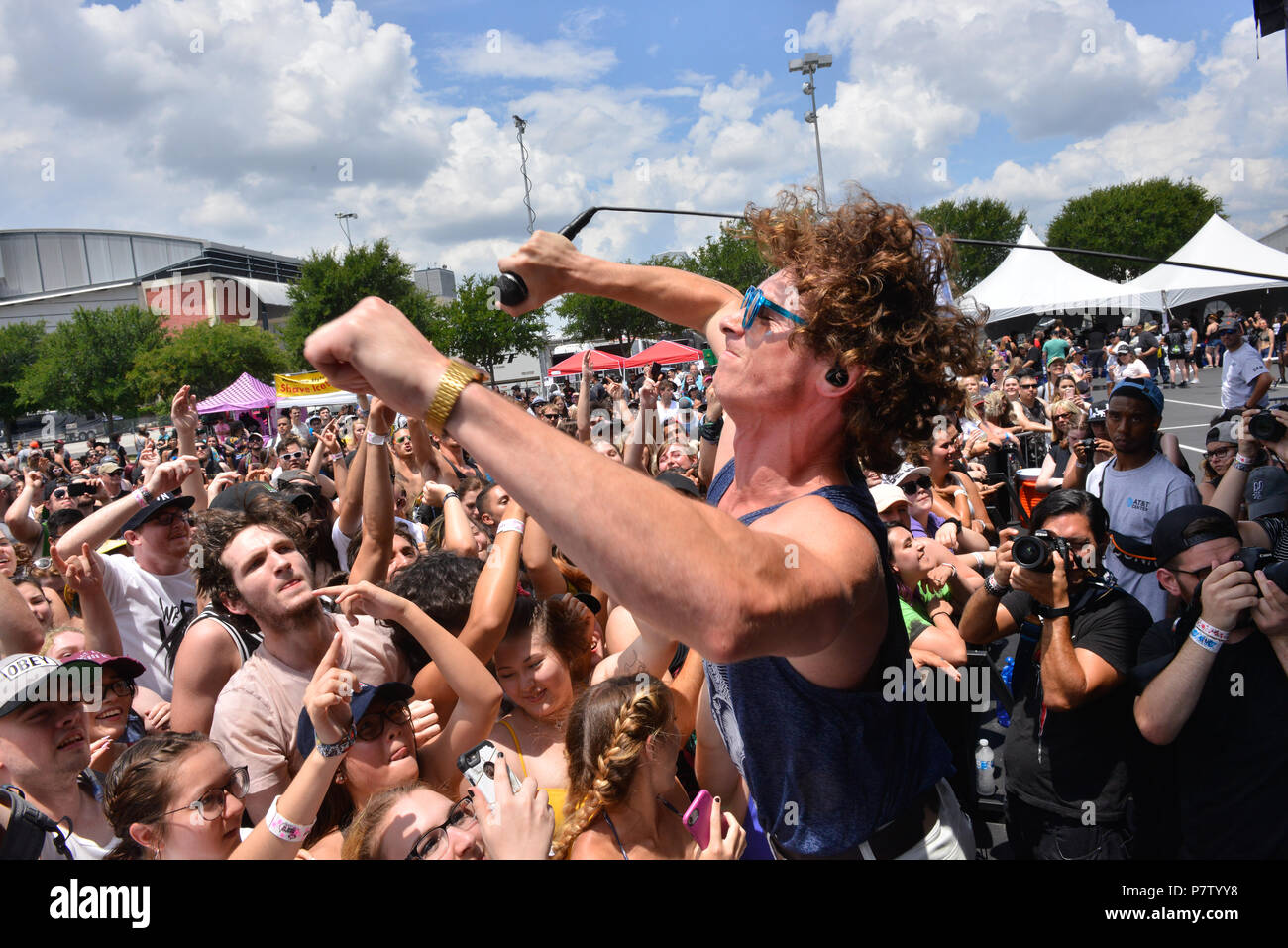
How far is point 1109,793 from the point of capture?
2703mm

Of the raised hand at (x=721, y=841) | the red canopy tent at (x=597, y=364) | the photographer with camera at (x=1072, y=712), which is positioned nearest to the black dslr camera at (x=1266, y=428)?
the photographer with camera at (x=1072, y=712)

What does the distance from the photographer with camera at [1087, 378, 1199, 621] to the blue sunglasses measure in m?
3.61

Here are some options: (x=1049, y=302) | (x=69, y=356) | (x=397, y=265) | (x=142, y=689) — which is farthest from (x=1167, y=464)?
(x=69, y=356)

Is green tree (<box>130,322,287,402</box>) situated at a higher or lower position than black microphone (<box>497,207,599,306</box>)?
higher

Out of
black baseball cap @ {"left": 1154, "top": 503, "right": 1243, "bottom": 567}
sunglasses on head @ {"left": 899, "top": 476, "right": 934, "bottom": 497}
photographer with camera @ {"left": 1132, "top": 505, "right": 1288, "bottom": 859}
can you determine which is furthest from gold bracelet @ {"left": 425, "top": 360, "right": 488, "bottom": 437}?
sunglasses on head @ {"left": 899, "top": 476, "right": 934, "bottom": 497}

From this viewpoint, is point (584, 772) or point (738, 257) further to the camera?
point (738, 257)

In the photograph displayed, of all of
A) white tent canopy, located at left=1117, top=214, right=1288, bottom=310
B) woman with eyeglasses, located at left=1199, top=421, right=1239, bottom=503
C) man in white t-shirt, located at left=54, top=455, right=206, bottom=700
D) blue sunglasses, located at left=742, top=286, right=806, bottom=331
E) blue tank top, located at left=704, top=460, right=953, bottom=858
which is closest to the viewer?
blue tank top, located at left=704, top=460, right=953, bottom=858

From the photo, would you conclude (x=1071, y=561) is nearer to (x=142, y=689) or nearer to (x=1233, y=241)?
(x=142, y=689)

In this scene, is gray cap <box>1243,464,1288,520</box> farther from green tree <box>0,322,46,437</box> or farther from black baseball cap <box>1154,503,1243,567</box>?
green tree <box>0,322,46,437</box>

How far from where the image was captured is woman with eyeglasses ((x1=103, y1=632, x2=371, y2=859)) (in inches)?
82.4

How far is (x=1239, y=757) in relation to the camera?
2523mm

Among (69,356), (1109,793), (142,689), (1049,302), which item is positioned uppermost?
(69,356)
